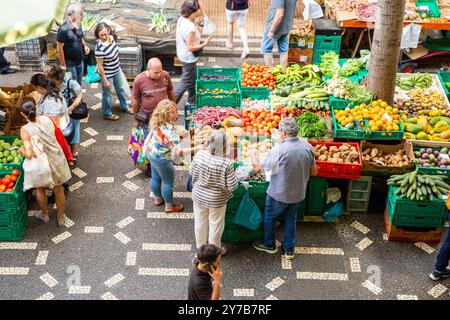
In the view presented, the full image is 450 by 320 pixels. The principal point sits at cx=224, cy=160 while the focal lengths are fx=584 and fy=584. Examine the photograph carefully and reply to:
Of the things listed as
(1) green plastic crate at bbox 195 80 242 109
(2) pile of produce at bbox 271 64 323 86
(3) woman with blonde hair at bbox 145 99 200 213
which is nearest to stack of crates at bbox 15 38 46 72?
(1) green plastic crate at bbox 195 80 242 109

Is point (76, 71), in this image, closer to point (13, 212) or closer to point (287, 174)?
point (13, 212)

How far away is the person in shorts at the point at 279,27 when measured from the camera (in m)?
9.66

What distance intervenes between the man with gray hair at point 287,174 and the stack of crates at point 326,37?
480 centimetres

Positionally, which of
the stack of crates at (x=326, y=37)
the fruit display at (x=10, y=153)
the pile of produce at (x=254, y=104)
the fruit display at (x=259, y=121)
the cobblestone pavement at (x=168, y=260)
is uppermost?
the stack of crates at (x=326, y=37)

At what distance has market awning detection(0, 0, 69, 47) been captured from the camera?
10.6 ft

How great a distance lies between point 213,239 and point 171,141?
1.23 meters

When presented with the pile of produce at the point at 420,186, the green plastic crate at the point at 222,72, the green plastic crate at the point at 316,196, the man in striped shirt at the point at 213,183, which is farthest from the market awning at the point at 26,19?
the green plastic crate at the point at 222,72

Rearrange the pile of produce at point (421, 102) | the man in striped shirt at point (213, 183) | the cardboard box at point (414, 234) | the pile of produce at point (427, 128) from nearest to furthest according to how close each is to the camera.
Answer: the man in striped shirt at point (213, 183), the cardboard box at point (414, 234), the pile of produce at point (427, 128), the pile of produce at point (421, 102)

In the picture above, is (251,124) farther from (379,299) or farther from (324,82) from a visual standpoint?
(379,299)

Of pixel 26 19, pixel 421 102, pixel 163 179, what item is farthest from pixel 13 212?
pixel 421 102

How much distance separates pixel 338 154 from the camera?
23.4 ft

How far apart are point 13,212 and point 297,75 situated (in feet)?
15.3

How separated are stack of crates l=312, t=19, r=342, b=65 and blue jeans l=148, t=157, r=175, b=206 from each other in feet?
15.8

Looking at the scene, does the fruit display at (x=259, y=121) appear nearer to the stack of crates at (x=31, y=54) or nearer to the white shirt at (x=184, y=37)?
the white shirt at (x=184, y=37)
